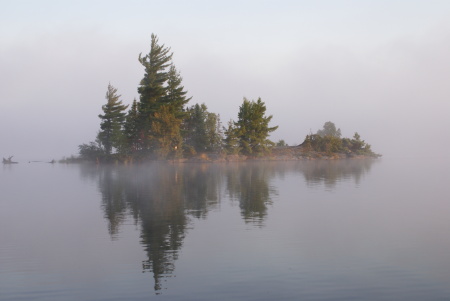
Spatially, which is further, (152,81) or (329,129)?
(329,129)

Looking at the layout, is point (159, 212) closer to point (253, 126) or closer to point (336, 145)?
point (253, 126)

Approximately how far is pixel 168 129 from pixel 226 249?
4599 cm

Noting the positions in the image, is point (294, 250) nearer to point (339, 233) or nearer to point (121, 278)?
point (339, 233)

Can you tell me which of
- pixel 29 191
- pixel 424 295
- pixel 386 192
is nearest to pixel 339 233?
pixel 424 295

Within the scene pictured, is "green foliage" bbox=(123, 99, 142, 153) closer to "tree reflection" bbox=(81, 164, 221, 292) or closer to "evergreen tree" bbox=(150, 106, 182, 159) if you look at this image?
"evergreen tree" bbox=(150, 106, 182, 159)

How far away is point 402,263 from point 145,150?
176 feet

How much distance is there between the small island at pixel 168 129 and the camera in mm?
57156

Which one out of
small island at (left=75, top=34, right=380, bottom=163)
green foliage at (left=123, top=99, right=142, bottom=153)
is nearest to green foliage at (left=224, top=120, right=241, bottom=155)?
small island at (left=75, top=34, right=380, bottom=163)

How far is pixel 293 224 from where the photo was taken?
13.5m

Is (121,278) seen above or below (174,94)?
below

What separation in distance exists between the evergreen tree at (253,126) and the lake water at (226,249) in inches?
1824

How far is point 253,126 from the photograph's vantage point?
65.0 metres

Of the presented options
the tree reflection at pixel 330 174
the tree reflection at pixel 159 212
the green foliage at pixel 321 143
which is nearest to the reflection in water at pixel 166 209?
the tree reflection at pixel 159 212

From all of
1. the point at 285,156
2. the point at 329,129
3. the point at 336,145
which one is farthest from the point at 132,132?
the point at 329,129
